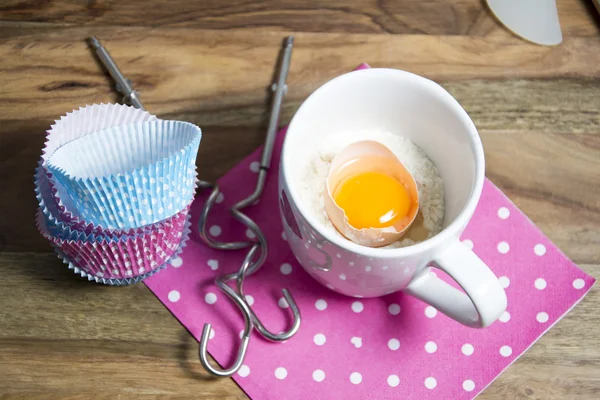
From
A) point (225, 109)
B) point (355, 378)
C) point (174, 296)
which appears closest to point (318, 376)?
point (355, 378)

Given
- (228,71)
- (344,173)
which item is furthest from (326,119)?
(228,71)

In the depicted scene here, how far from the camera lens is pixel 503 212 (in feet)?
2.20

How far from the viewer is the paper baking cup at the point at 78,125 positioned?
1.86 ft

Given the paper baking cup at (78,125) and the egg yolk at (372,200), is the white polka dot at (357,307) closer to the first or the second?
the egg yolk at (372,200)

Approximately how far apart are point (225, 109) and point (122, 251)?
18 cm

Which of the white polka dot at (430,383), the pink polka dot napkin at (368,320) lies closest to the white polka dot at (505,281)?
the pink polka dot napkin at (368,320)

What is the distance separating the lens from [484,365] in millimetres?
625

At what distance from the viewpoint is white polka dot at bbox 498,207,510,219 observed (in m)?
0.67

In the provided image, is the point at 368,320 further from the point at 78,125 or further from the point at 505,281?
the point at 78,125

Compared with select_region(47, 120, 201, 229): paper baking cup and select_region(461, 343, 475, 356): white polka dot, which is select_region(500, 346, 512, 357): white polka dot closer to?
select_region(461, 343, 475, 356): white polka dot

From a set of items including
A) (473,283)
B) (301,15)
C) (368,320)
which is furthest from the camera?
(301,15)

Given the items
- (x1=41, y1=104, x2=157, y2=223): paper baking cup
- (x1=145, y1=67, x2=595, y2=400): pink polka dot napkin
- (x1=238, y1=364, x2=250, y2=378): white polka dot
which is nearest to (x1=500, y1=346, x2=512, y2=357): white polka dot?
(x1=145, y1=67, x2=595, y2=400): pink polka dot napkin

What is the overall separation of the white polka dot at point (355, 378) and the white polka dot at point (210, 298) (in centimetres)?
13

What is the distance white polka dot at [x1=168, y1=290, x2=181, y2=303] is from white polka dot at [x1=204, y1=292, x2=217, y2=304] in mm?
22
